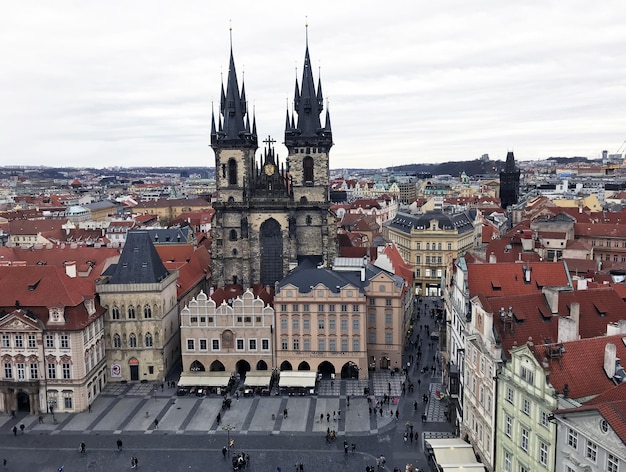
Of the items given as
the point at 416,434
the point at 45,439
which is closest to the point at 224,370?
the point at 45,439

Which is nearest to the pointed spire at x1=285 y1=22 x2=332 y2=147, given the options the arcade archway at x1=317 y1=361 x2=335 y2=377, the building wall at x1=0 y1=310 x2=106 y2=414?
the arcade archway at x1=317 y1=361 x2=335 y2=377

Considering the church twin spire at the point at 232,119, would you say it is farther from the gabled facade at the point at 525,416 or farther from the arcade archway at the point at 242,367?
the gabled facade at the point at 525,416

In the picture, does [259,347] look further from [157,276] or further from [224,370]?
[157,276]

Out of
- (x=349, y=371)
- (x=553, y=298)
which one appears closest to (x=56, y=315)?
(x=349, y=371)

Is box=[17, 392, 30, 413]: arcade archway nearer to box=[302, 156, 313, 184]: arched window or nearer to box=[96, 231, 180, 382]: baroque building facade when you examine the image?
box=[96, 231, 180, 382]: baroque building facade

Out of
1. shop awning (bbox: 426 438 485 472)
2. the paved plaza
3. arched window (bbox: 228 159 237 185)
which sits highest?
arched window (bbox: 228 159 237 185)

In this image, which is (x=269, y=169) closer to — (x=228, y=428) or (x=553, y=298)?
(x=228, y=428)
